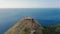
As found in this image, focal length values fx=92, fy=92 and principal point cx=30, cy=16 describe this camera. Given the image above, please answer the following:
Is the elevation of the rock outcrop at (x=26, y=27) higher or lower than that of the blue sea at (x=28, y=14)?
lower

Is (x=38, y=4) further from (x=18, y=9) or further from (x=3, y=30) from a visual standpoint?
(x=3, y=30)

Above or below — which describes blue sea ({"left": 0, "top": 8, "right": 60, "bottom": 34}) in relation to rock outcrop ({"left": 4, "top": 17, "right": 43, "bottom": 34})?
above

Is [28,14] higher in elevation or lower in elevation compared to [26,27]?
higher

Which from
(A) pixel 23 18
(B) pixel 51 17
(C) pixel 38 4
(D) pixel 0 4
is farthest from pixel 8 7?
(B) pixel 51 17
